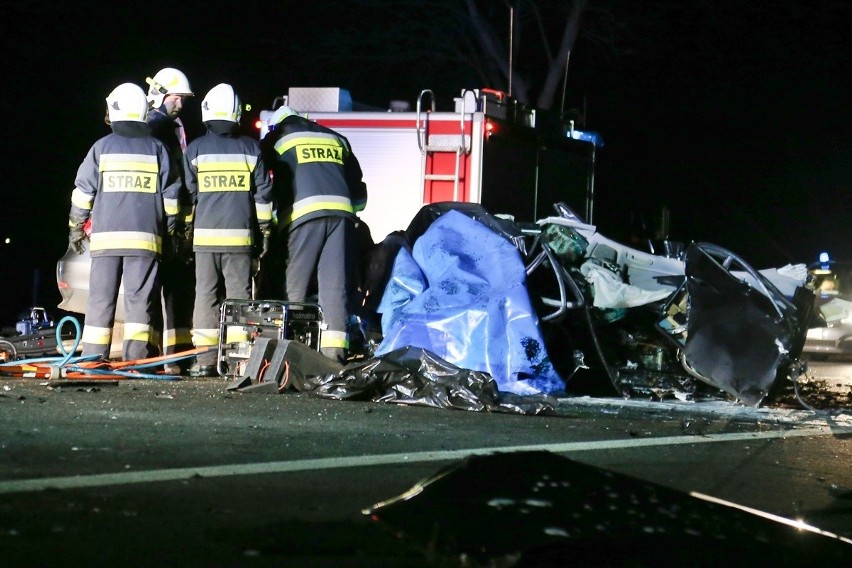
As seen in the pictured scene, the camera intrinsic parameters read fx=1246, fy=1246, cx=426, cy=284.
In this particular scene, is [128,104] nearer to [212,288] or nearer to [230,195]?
[230,195]

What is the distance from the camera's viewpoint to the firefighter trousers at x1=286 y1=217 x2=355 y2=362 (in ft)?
31.2

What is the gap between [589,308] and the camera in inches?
348

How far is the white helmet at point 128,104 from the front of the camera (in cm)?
938

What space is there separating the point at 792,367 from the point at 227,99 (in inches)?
183

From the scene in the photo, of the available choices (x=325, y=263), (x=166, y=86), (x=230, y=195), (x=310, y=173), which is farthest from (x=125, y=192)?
(x=325, y=263)

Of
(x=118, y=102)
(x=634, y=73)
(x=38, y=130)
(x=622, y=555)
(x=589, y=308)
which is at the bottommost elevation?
(x=622, y=555)

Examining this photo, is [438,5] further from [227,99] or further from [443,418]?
[443,418]

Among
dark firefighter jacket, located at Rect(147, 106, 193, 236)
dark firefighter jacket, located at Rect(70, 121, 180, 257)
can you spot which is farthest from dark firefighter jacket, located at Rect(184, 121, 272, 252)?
dark firefighter jacket, located at Rect(70, 121, 180, 257)

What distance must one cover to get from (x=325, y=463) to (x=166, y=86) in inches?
230

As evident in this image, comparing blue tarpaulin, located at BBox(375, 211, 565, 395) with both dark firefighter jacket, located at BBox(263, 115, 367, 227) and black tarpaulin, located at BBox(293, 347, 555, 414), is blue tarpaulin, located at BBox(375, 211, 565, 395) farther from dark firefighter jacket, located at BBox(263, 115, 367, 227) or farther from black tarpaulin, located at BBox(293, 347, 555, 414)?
dark firefighter jacket, located at BBox(263, 115, 367, 227)

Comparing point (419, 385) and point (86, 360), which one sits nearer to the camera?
point (419, 385)

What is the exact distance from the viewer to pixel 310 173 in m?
9.66

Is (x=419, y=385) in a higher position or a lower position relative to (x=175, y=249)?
lower

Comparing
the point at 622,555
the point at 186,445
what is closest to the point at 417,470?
the point at 186,445
